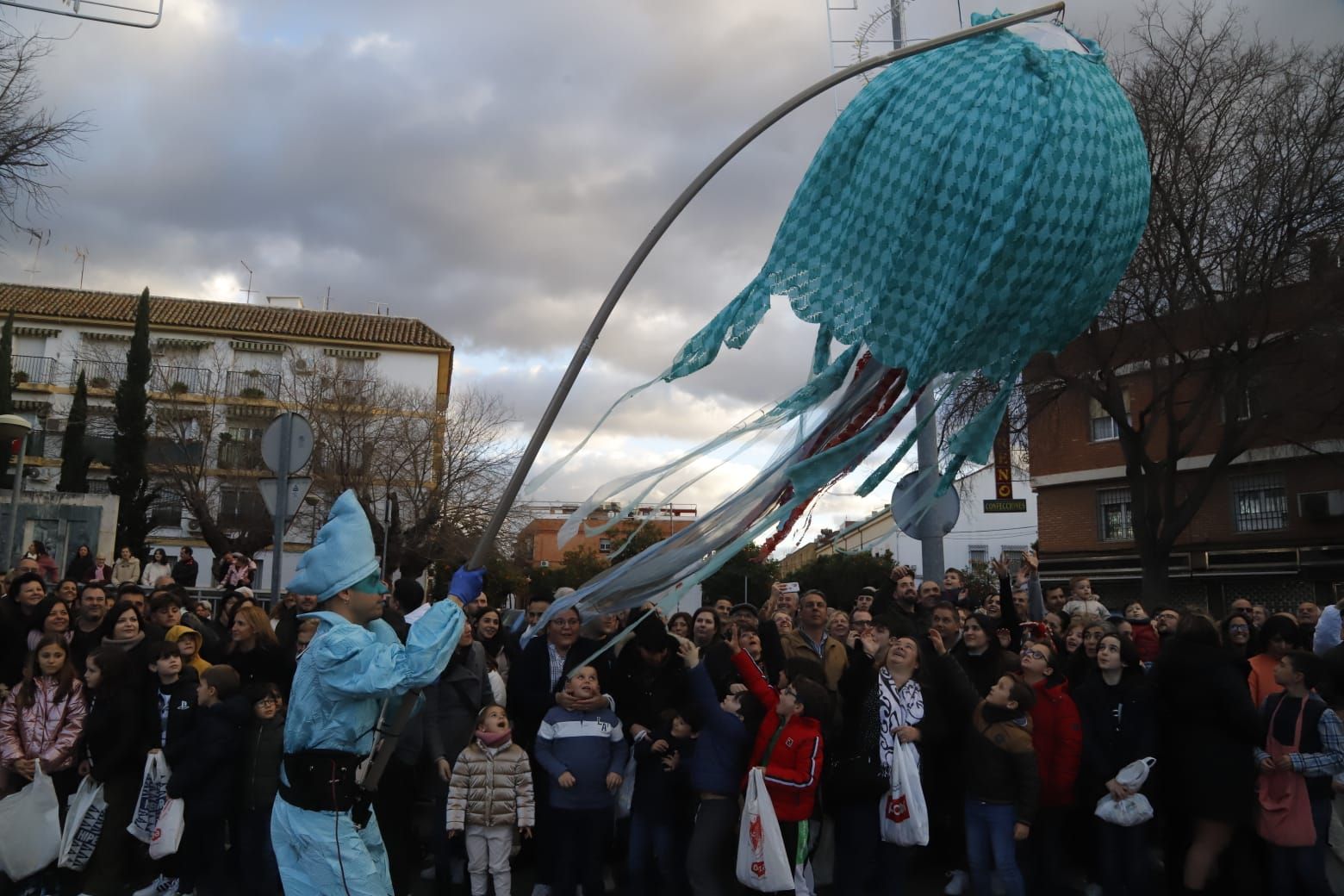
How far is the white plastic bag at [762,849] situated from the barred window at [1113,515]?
72.4 feet

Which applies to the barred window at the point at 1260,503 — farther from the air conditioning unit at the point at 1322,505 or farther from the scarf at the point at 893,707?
the scarf at the point at 893,707

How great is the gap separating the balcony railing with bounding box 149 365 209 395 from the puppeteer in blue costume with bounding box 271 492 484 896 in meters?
35.3

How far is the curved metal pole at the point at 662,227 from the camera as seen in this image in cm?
335

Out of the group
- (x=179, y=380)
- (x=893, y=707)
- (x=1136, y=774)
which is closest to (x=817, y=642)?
(x=893, y=707)

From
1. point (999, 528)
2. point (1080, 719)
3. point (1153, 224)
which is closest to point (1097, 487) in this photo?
point (1153, 224)

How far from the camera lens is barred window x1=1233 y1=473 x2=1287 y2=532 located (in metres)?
22.7

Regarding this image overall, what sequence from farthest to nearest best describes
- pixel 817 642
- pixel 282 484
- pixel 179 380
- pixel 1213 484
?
pixel 179 380
pixel 1213 484
pixel 817 642
pixel 282 484

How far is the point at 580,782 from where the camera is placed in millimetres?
6008

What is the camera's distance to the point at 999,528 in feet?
134

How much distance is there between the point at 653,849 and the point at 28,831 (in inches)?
134

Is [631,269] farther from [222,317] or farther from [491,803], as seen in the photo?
[222,317]

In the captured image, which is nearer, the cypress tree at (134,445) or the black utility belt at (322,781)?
the black utility belt at (322,781)

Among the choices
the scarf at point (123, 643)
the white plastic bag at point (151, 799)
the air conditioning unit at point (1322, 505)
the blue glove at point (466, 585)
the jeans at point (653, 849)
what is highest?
the air conditioning unit at point (1322, 505)

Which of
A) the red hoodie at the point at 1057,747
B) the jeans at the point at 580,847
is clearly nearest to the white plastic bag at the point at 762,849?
the jeans at the point at 580,847
